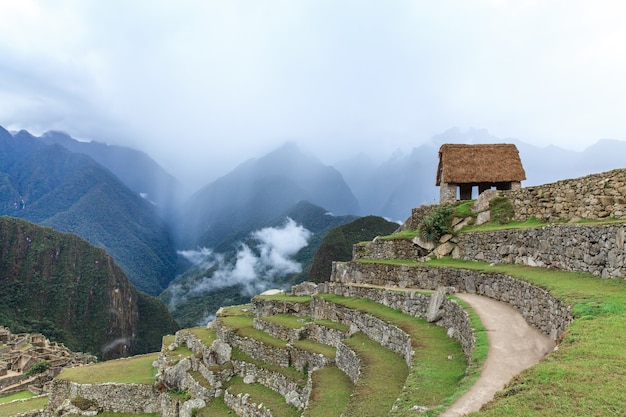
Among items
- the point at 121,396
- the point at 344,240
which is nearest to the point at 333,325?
the point at 121,396

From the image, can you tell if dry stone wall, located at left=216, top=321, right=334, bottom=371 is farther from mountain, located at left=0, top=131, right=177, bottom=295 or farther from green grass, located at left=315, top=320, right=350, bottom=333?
mountain, located at left=0, top=131, right=177, bottom=295

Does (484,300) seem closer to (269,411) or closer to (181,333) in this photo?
(269,411)

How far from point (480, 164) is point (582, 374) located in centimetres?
1773

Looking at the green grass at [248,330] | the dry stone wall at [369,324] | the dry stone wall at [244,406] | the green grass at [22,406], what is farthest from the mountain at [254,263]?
the dry stone wall at [244,406]

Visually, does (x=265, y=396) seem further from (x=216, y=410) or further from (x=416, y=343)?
(x=416, y=343)

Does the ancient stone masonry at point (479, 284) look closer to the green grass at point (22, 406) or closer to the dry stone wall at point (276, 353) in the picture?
the dry stone wall at point (276, 353)

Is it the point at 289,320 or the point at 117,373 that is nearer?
the point at 289,320

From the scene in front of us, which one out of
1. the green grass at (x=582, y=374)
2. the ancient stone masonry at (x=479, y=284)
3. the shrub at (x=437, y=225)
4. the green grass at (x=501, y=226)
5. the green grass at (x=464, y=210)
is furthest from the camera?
the green grass at (x=464, y=210)

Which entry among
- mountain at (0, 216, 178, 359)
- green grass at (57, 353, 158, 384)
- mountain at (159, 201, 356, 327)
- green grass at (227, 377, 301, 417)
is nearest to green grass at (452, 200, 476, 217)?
green grass at (227, 377, 301, 417)

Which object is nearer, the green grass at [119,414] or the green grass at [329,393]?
the green grass at [329,393]

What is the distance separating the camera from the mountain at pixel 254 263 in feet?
275

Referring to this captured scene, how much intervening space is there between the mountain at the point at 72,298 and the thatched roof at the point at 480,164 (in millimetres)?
80661

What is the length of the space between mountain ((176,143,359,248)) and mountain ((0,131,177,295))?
47.7 ft

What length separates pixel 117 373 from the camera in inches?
922
